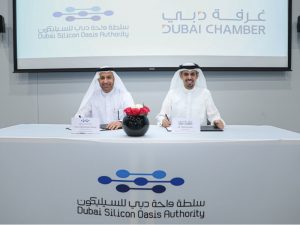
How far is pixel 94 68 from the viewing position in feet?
12.1

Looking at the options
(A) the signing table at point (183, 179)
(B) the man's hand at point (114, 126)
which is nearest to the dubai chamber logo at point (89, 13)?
(B) the man's hand at point (114, 126)

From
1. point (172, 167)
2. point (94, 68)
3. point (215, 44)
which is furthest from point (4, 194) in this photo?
point (215, 44)

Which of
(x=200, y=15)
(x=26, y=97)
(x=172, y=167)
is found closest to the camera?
(x=172, y=167)

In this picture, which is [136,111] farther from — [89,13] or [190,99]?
[89,13]

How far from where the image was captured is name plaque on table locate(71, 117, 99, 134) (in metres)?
2.12

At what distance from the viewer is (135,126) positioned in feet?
6.50

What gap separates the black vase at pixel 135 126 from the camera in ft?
6.50

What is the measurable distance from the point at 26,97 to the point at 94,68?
1.02 metres

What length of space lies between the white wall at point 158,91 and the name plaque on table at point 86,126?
1727mm

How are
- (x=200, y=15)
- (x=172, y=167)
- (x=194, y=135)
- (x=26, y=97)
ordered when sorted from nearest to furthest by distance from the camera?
(x=172, y=167)
(x=194, y=135)
(x=200, y=15)
(x=26, y=97)

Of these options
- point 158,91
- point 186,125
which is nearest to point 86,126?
point 186,125

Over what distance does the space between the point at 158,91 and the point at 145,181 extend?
2.08m

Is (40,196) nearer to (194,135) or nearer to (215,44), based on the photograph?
(194,135)

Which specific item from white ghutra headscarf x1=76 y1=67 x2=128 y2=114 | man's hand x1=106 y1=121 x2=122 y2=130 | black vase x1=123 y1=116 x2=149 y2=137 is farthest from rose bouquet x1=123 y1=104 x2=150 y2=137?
white ghutra headscarf x1=76 y1=67 x2=128 y2=114
